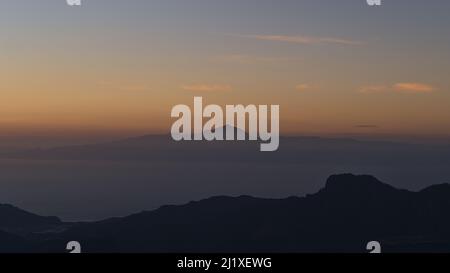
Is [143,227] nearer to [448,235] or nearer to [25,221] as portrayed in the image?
[25,221]

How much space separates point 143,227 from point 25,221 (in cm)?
920

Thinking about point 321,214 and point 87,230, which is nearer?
point 87,230
